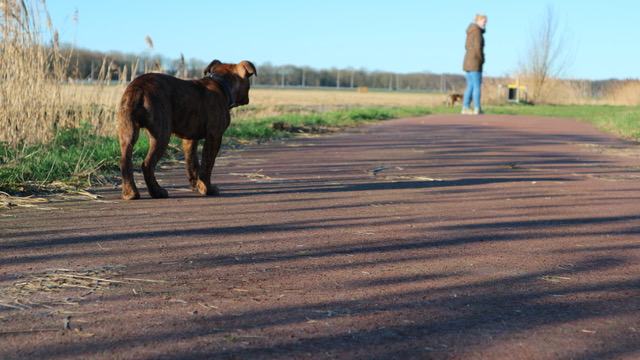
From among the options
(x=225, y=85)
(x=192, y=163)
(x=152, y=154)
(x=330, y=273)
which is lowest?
(x=330, y=273)

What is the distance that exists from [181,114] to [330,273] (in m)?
2.45

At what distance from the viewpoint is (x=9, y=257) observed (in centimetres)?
336

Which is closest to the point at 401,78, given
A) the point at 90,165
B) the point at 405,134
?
the point at 405,134

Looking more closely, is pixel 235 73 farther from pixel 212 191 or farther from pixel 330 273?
pixel 330 273

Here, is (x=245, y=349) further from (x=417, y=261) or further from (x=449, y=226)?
(x=449, y=226)

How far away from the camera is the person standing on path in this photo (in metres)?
20.0

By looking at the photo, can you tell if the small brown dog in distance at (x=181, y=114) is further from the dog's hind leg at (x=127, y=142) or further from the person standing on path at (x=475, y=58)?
the person standing on path at (x=475, y=58)

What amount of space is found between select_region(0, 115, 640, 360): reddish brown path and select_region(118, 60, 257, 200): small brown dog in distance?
0.22m

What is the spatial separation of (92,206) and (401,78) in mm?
105052

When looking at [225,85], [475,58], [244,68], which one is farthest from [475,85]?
[225,85]

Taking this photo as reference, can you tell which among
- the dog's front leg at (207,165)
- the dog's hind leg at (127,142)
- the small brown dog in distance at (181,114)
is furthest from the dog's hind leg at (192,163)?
the dog's hind leg at (127,142)

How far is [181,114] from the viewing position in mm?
5141

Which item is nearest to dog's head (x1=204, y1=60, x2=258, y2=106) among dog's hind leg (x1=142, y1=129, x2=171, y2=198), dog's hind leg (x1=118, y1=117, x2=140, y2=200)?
dog's hind leg (x1=142, y1=129, x2=171, y2=198)

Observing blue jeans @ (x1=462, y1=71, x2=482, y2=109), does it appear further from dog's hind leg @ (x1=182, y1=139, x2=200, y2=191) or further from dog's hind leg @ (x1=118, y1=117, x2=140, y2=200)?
dog's hind leg @ (x1=118, y1=117, x2=140, y2=200)
